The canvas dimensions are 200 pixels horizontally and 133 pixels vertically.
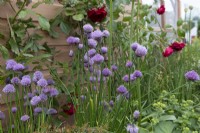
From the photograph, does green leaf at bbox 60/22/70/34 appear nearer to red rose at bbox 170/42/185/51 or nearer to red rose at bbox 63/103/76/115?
red rose at bbox 63/103/76/115

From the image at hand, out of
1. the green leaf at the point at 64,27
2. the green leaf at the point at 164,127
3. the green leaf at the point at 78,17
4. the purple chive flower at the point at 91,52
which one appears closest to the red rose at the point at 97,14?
the green leaf at the point at 78,17

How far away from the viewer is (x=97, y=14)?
2080 millimetres

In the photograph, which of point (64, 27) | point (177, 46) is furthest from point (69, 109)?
point (177, 46)

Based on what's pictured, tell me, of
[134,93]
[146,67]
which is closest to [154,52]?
[146,67]

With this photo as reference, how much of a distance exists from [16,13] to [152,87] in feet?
3.47

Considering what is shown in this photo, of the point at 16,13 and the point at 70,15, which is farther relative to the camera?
the point at 70,15

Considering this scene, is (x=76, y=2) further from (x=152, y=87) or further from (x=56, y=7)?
(x=152, y=87)

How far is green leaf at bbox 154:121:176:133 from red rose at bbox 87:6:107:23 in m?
0.88

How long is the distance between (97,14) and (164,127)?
93cm

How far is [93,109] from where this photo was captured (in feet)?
5.19

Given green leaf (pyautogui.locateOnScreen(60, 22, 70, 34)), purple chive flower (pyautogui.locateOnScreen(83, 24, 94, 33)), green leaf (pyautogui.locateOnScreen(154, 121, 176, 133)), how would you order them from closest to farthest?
green leaf (pyautogui.locateOnScreen(154, 121, 176, 133)) → purple chive flower (pyautogui.locateOnScreen(83, 24, 94, 33)) → green leaf (pyautogui.locateOnScreen(60, 22, 70, 34))

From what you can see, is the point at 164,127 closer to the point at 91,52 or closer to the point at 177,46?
the point at 91,52

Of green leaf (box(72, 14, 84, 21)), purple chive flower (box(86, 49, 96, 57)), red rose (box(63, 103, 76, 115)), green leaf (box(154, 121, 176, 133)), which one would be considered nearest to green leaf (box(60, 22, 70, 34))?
green leaf (box(72, 14, 84, 21))

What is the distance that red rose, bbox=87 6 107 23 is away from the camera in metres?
2.07
